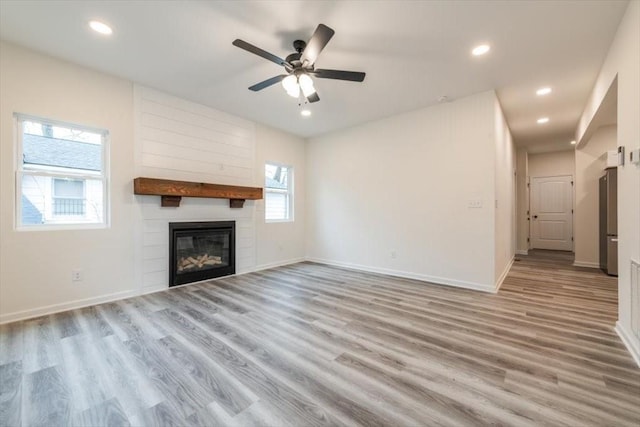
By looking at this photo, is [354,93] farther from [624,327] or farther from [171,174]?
[624,327]

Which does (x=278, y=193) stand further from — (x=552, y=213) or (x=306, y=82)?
(x=552, y=213)

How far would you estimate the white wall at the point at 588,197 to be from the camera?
523cm

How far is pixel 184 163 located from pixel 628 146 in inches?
198

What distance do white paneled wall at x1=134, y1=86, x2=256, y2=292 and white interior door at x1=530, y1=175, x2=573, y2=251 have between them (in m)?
8.05

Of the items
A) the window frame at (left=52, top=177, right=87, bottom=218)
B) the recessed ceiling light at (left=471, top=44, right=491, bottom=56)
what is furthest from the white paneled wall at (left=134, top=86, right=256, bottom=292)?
the recessed ceiling light at (left=471, top=44, right=491, bottom=56)

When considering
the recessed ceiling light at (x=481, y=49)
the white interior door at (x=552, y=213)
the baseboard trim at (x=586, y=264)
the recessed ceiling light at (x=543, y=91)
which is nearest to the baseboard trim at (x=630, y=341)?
the recessed ceiling light at (x=481, y=49)

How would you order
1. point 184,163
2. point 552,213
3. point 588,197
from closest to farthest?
point 184,163 < point 588,197 < point 552,213

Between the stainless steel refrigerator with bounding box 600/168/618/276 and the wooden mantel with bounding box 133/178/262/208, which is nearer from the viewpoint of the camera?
the wooden mantel with bounding box 133/178/262/208

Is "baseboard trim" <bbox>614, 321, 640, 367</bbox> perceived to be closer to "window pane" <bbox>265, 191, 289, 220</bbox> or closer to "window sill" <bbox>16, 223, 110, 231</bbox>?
"window pane" <bbox>265, 191, 289, 220</bbox>

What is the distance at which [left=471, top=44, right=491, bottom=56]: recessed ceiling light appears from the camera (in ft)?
8.91

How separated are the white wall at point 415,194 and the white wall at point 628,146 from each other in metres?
1.31

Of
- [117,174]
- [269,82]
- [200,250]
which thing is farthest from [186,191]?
[269,82]

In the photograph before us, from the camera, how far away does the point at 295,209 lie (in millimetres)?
5914

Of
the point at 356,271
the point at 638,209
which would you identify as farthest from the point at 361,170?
the point at 638,209
